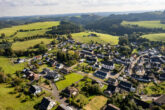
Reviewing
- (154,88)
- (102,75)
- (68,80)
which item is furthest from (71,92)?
(154,88)

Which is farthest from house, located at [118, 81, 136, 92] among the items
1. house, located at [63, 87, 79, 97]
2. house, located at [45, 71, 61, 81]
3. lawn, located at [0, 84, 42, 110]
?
lawn, located at [0, 84, 42, 110]

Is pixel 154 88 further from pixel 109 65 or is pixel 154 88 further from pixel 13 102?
pixel 13 102

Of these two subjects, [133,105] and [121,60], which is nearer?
[133,105]

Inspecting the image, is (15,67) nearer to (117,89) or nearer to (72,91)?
(72,91)

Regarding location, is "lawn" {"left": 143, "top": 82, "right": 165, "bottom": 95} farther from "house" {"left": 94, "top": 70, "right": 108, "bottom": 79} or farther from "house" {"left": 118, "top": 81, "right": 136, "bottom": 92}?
"house" {"left": 94, "top": 70, "right": 108, "bottom": 79}

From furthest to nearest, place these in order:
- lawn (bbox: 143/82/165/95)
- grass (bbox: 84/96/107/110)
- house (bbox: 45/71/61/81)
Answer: house (bbox: 45/71/61/81) → lawn (bbox: 143/82/165/95) → grass (bbox: 84/96/107/110)

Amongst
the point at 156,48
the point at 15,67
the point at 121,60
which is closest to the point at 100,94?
the point at 121,60
